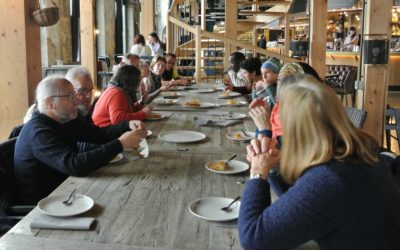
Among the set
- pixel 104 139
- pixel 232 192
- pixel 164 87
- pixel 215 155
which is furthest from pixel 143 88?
pixel 232 192

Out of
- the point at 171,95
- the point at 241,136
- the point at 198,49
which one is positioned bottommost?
the point at 241,136

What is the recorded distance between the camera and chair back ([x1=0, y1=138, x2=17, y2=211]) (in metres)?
2.32

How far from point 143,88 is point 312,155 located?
4.13 metres

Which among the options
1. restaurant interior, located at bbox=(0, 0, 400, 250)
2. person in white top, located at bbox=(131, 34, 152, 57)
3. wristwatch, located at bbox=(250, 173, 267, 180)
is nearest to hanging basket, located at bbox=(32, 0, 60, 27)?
restaurant interior, located at bbox=(0, 0, 400, 250)

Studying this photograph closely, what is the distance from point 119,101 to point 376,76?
2.24 m

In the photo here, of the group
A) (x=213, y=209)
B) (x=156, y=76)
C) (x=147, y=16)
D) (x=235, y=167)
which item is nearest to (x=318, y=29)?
(x=156, y=76)

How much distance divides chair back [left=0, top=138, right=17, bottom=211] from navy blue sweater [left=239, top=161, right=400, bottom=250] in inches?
57.7

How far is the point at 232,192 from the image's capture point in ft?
6.38

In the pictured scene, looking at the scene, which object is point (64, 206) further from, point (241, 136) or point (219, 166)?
point (241, 136)

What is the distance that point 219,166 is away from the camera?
7.39 feet

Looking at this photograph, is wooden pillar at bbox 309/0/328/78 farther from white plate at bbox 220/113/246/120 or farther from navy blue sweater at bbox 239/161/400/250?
navy blue sweater at bbox 239/161/400/250

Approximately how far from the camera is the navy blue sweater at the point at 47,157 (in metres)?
2.18

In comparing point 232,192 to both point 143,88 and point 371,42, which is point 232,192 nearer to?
point 371,42

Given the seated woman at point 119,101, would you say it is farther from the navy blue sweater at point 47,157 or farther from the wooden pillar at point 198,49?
the wooden pillar at point 198,49
